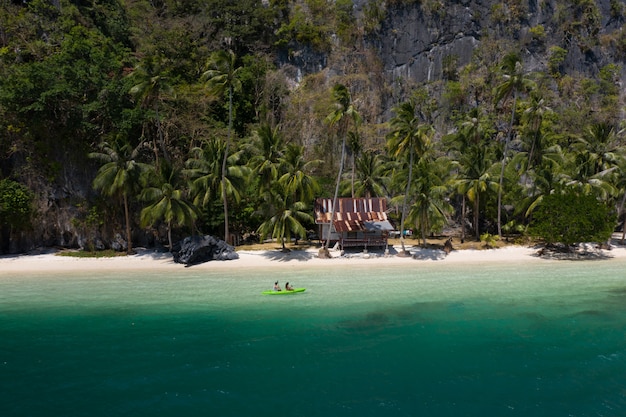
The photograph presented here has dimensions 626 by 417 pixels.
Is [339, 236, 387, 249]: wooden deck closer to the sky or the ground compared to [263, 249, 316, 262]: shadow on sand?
closer to the sky

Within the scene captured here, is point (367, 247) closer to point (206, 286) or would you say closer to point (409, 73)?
point (206, 286)

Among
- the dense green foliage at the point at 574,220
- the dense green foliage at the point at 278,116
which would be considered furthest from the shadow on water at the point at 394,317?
the dense green foliage at the point at 574,220

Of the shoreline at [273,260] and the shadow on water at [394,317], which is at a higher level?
the shoreline at [273,260]

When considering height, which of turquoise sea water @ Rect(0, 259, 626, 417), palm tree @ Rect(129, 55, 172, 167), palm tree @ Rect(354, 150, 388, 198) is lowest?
turquoise sea water @ Rect(0, 259, 626, 417)

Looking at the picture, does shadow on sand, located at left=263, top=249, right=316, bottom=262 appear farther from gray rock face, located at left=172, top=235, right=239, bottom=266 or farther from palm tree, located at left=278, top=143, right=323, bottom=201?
palm tree, located at left=278, top=143, right=323, bottom=201

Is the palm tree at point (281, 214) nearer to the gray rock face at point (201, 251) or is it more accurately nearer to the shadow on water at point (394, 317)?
the gray rock face at point (201, 251)

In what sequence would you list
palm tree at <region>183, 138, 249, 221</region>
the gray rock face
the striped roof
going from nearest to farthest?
the gray rock face → palm tree at <region>183, 138, 249, 221</region> → the striped roof

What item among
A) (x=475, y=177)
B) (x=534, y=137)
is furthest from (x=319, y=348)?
(x=534, y=137)

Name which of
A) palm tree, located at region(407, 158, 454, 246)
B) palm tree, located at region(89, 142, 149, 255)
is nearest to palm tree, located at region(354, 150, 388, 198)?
palm tree, located at region(407, 158, 454, 246)
